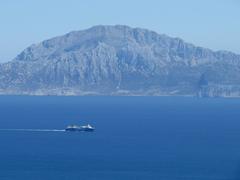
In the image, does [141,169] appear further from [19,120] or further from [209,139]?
[19,120]

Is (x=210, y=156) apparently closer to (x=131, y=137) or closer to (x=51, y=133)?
(x=131, y=137)

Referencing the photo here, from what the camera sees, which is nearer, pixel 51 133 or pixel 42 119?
pixel 51 133

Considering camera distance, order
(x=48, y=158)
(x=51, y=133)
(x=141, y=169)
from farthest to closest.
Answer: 1. (x=51, y=133)
2. (x=48, y=158)
3. (x=141, y=169)

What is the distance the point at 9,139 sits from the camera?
121 m

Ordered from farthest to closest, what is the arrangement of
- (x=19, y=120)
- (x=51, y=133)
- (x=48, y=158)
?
(x=19, y=120)
(x=51, y=133)
(x=48, y=158)

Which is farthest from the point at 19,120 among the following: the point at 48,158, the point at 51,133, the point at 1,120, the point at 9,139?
the point at 48,158

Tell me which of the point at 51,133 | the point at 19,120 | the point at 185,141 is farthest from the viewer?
the point at 19,120

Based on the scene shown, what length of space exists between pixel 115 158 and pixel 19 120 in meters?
71.2

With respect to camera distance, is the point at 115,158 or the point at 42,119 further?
the point at 42,119

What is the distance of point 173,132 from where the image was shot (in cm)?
13525

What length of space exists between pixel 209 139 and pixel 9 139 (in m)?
27.5

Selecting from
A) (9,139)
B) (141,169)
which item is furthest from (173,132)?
(141,169)

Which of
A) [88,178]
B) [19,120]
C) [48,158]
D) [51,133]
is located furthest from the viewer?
[19,120]

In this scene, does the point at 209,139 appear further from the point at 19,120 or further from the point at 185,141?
the point at 19,120
